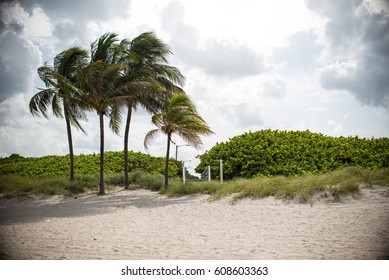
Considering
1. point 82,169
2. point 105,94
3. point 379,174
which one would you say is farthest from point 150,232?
point 82,169

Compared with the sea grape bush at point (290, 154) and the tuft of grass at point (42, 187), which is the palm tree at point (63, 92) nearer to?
the tuft of grass at point (42, 187)

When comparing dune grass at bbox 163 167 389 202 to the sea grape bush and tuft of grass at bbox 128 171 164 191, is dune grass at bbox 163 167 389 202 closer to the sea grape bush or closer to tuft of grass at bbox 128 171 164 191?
the sea grape bush

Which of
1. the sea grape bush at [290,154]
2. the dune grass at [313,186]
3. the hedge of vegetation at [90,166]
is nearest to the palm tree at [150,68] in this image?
the sea grape bush at [290,154]

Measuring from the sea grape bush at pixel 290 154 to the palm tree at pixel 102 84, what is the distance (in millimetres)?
5492

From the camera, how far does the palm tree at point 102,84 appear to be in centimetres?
1397

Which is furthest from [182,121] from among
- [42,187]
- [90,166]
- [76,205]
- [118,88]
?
[90,166]

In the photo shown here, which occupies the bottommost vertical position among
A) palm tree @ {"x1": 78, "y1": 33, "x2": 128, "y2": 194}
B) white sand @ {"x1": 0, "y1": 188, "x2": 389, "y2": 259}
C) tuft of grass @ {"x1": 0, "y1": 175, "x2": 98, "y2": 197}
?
white sand @ {"x1": 0, "y1": 188, "x2": 389, "y2": 259}

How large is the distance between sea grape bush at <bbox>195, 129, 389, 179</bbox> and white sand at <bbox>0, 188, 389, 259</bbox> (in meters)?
4.34

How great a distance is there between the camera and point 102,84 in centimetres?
1419

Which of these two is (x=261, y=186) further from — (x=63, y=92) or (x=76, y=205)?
(x=63, y=92)

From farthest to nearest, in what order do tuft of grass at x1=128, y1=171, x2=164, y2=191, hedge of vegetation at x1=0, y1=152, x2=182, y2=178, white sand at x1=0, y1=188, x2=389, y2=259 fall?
hedge of vegetation at x1=0, y1=152, x2=182, y2=178
tuft of grass at x1=128, y1=171, x2=164, y2=191
white sand at x1=0, y1=188, x2=389, y2=259

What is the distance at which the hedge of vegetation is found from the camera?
20859mm

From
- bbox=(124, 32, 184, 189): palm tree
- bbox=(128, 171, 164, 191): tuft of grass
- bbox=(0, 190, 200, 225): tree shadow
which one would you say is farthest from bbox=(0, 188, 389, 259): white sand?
bbox=(124, 32, 184, 189): palm tree

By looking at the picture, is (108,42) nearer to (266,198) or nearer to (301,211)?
(266,198)
